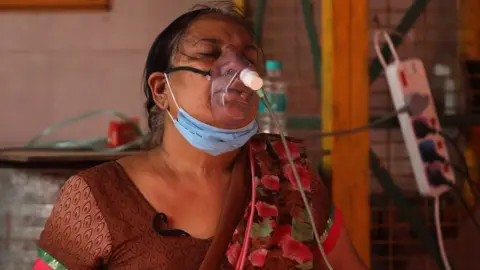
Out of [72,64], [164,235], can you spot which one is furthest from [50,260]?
[72,64]

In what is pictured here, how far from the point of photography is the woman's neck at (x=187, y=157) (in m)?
0.97

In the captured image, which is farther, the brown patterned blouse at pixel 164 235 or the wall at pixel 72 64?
the wall at pixel 72 64

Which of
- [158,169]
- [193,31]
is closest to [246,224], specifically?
[158,169]

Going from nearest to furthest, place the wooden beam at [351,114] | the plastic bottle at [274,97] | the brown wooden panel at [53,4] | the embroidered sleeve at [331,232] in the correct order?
1. the embroidered sleeve at [331,232]
2. the wooden beam at [351,114]
3. the plastic bottle at [274,97]
4. the brown wooden panel at [53,4]

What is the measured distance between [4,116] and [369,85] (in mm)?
1271

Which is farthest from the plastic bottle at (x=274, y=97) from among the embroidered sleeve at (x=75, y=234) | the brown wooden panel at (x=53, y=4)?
the brown wooden panel at (x=53, y=4)

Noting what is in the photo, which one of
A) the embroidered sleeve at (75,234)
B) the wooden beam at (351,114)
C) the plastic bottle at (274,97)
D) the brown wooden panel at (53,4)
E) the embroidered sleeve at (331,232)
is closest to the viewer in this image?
the embroidered sleeve at (75,234)

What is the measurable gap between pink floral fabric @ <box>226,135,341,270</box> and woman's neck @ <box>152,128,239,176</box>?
7cm

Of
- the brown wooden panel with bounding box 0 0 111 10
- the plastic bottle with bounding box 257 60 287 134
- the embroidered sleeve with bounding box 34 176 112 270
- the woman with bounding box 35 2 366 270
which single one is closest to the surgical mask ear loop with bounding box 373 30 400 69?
the plastic bottle with bounding box 257 60 287 134

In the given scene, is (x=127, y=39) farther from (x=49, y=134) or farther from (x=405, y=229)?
(x=405, y=229)

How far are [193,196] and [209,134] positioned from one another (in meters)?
0.12

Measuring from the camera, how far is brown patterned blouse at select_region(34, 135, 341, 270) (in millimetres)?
889

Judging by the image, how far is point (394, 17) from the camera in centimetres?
138

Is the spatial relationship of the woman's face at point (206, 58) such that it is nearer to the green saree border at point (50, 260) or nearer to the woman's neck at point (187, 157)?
the woman's neck at point (187, 157)
